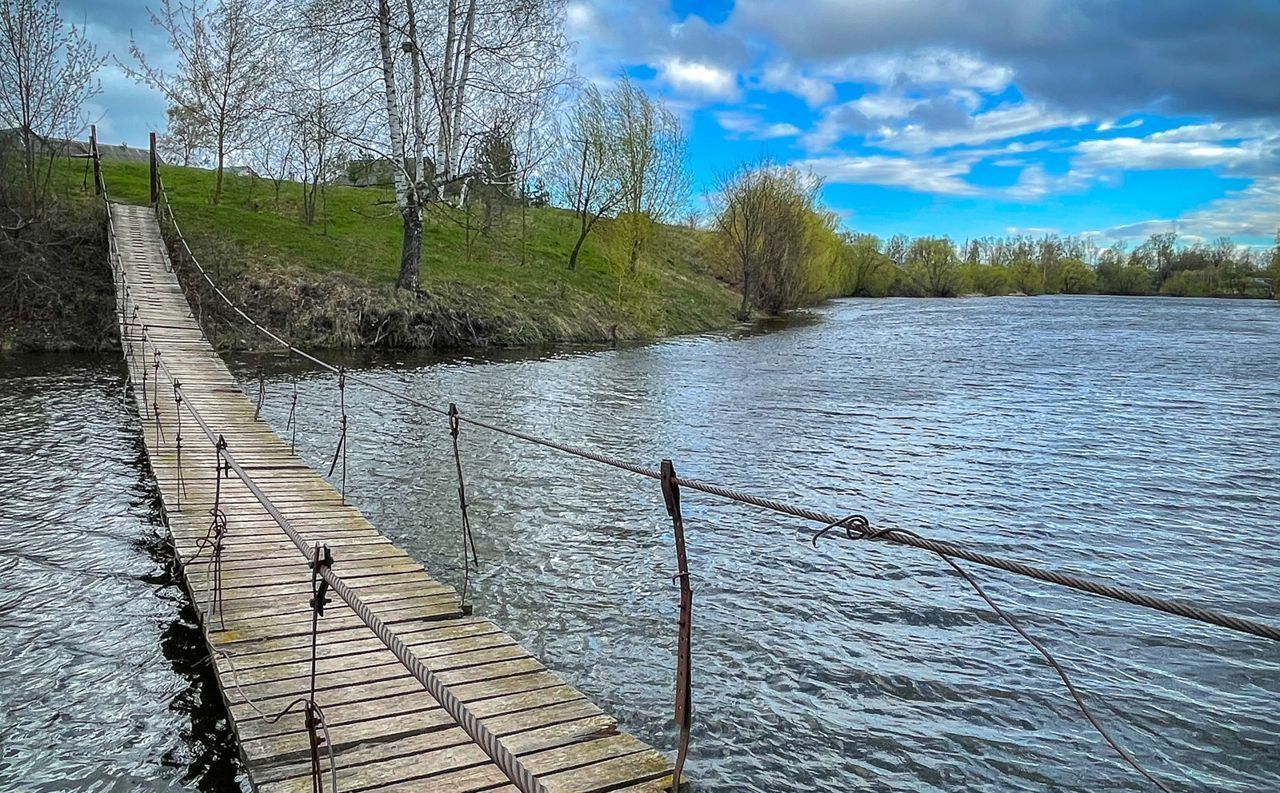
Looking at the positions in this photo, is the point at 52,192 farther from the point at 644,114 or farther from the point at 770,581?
the point at 770,581

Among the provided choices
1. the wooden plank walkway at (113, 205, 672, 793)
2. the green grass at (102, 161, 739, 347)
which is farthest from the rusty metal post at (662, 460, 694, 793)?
the green grass at (102, 161, 739, 347)

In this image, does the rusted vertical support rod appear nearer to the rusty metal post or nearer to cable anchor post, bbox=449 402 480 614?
cable anchor post, bbox=449 402 480 614

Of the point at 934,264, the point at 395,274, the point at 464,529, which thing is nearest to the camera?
the point at 464,529

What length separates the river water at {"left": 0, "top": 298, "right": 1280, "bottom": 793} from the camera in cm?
536

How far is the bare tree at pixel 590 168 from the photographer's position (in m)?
41.8

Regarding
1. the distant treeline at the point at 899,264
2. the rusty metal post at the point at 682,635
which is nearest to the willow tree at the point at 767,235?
the distant treeline at the point at 899,264

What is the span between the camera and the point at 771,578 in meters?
8.28

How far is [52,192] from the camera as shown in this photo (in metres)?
26.5

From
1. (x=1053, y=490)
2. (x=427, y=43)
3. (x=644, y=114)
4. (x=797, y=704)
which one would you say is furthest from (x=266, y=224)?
(x=797, y=704)

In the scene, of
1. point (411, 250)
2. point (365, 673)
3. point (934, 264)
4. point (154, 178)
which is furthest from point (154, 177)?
point (934, 264)

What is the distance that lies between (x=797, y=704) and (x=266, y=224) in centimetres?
3107

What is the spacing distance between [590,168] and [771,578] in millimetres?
37092

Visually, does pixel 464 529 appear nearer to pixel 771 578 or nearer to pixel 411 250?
pixel 771 578

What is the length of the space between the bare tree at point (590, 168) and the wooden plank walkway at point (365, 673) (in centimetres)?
3426
